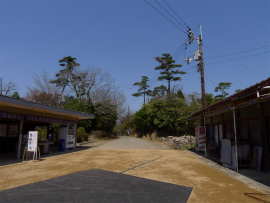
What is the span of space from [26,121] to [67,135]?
352 centimetres

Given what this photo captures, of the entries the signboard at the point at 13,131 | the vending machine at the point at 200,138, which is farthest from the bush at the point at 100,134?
the vending machine at the point at 200,138

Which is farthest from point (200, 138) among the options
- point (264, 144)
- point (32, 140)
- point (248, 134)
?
point (32, 140)

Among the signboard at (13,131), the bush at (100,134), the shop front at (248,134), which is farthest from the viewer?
the bush at (100,134)

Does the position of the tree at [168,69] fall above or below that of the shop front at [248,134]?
above

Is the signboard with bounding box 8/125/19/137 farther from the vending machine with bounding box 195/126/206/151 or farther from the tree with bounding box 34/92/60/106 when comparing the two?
the vending machine with bounding box 195/126/206/151

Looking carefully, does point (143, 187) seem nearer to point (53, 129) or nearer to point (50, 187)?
point (50, 187)

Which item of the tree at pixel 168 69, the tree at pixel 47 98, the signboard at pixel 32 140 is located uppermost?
the tree at pixel 168 69

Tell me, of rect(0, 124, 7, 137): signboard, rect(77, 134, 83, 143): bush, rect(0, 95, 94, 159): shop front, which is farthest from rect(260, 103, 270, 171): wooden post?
rect(77, 134, 83, 143): bush

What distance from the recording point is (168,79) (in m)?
37.9

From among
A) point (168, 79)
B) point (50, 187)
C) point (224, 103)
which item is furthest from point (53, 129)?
point (168, 79)

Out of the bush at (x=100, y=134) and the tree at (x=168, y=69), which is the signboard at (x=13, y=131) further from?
the tree at (x=168, y=69)

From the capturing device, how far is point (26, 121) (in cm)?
1475

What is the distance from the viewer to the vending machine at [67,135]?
14.5 meters

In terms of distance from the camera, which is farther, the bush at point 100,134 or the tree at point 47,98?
the bush at point 100,134
